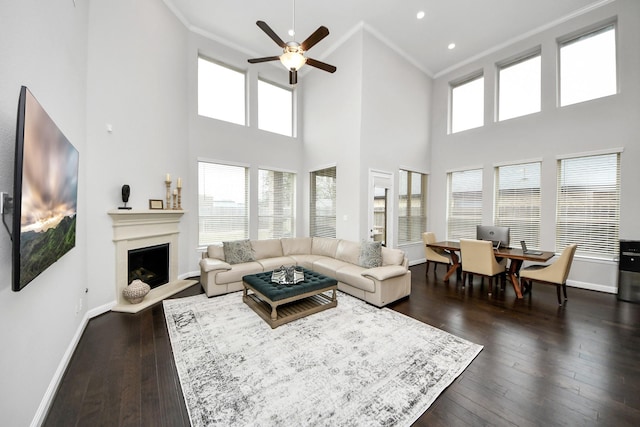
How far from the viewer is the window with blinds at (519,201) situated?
5113 mm

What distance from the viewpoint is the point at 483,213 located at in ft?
19.0

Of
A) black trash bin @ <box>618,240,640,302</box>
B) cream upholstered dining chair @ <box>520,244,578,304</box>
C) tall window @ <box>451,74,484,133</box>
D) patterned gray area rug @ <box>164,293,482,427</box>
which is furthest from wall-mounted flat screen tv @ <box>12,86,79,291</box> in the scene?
tall window @ <box>451,74,484,133</box>

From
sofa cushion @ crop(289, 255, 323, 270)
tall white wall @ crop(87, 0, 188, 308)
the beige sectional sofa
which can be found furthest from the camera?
sofa cushion @ crop(289, 255, 323, 270)

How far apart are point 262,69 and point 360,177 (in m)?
3.74

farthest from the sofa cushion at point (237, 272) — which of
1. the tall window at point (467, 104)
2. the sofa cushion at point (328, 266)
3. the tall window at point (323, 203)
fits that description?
the tall window at point (467, 104)

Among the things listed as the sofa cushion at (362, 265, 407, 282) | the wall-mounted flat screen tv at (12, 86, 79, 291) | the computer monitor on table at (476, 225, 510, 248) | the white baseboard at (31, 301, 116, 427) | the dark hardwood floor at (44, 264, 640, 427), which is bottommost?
the dark hardwood floor at (44, 264, 640, 427)

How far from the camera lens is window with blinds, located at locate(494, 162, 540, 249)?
511cm

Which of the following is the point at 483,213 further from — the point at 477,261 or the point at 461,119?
the point at 461,119

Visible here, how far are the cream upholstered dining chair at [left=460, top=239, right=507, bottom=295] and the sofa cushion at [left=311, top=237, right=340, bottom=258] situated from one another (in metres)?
2.45

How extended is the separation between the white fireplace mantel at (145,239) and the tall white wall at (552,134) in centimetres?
637

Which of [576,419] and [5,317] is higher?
[5,317]

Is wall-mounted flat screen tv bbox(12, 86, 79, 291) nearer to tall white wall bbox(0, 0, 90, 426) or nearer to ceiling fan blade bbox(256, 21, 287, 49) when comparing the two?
tall white wall bbox(0, 0, 90, 426)

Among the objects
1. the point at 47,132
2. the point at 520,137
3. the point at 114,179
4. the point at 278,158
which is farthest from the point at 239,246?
the point at 520,137

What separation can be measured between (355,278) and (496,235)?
3037 millimetres
